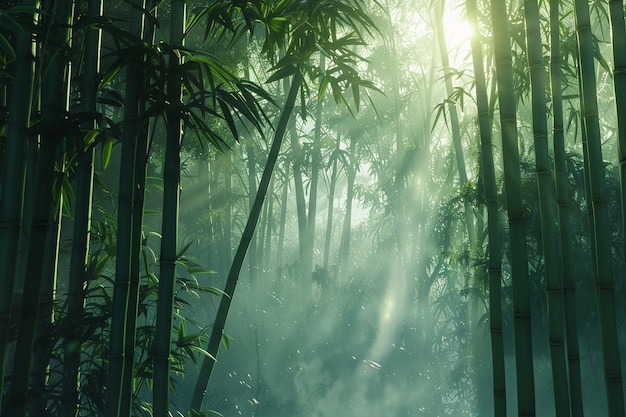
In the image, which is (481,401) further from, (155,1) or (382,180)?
(155,1)

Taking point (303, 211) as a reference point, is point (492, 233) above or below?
below

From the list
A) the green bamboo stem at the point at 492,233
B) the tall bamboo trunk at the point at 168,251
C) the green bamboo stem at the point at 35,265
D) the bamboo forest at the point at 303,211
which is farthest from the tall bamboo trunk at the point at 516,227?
the green bamboo stem at the point at 35,265

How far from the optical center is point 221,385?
8586 mm

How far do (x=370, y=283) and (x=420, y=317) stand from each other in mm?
1556

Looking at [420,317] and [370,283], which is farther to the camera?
[370,283]

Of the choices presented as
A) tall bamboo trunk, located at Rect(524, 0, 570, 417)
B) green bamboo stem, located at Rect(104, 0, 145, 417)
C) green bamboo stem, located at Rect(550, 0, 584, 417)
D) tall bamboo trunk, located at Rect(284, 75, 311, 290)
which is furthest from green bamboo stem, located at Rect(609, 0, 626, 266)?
tall bamboo trunk, located at Rect(284, 75, 311, 290)

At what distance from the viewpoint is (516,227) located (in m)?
1.97

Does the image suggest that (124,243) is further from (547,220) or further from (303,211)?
(303,211)

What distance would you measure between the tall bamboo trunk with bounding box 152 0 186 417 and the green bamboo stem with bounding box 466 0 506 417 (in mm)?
1103

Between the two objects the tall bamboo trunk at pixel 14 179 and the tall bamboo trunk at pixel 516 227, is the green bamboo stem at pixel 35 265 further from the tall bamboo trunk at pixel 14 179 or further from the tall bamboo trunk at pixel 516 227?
the tall bamboo trunk at pixel 516 227

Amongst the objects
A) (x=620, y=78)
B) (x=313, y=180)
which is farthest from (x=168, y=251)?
(x=313, y=180)

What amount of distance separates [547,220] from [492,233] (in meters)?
0.50

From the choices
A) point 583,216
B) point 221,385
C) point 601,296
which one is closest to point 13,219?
point 601,296

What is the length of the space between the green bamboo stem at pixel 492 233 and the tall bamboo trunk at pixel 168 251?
1103mm
